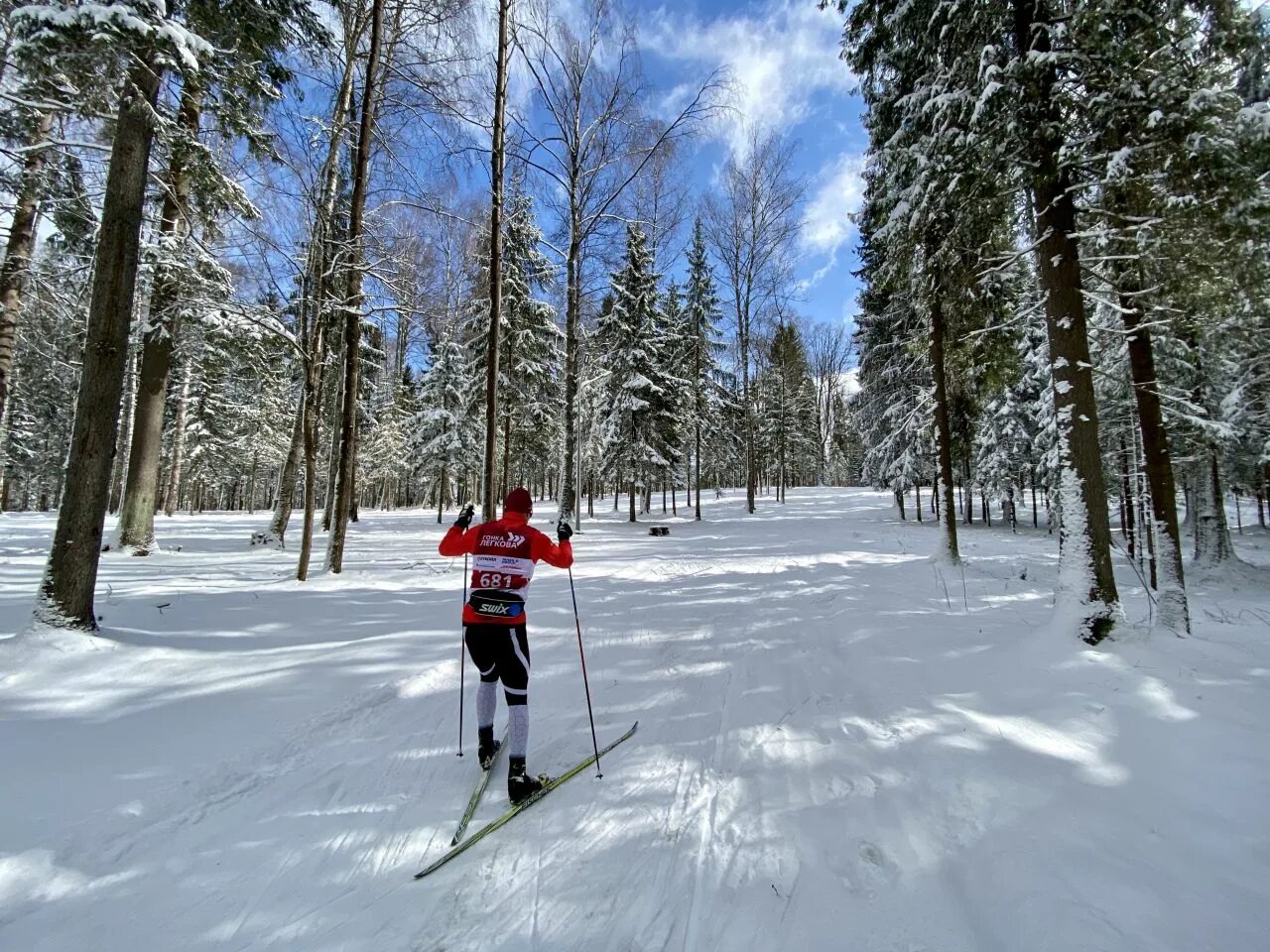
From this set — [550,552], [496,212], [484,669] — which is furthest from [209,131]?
[484,669]

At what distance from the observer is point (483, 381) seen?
21828 mm

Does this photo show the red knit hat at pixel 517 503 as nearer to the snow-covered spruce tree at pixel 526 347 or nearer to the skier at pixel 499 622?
the skier at pixel 499 622

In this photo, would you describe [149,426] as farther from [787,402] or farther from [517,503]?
[787,402]

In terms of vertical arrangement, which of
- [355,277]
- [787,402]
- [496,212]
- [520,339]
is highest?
[787,402]

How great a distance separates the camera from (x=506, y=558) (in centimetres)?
368

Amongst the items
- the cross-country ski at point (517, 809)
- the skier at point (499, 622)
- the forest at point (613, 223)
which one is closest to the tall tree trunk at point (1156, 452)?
the forest at point (613, 223)

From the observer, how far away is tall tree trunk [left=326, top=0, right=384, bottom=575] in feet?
29.3

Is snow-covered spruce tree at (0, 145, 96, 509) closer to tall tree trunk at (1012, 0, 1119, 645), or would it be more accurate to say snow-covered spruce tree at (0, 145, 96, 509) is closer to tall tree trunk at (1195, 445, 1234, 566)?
tall tree trunk at (1012, 0, 1119, 645)

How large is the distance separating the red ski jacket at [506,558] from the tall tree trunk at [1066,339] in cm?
541

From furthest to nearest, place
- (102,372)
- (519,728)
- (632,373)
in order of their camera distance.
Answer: (632,373) → (102,372) → (519,728)

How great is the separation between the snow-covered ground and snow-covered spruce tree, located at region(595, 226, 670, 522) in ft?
57.3

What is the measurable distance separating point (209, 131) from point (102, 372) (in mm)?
3672

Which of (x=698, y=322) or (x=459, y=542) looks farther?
(x=698, y=322)

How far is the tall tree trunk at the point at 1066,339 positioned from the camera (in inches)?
212
